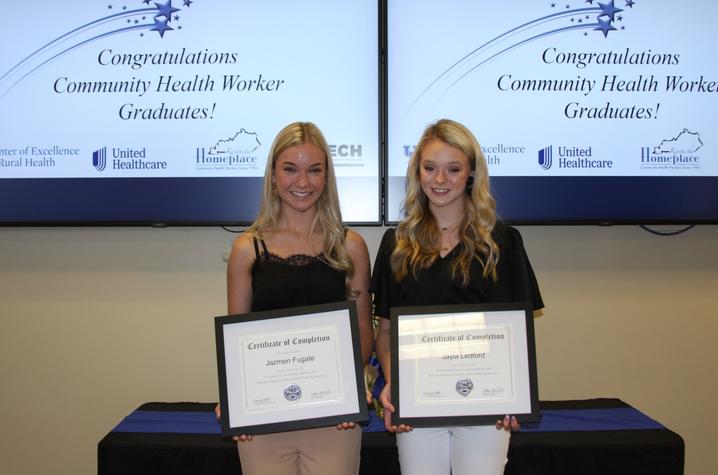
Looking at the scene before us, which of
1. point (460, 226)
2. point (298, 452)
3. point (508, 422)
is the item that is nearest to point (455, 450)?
point (508, 422)

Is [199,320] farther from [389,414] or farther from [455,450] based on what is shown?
[455,450]

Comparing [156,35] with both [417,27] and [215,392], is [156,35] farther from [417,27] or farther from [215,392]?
[215,392]

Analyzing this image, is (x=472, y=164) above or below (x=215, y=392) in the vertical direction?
above

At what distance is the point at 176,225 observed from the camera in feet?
10.3

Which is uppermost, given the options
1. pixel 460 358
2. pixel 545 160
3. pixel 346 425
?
A: pixel 545 160

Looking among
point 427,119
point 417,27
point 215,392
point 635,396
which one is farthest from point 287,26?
point 635,396

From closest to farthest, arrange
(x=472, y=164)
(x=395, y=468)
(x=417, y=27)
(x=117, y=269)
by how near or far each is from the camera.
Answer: (x=472, y=164)
(x=395, y=468)
(x=417, y=27)
(x=117, y=269)

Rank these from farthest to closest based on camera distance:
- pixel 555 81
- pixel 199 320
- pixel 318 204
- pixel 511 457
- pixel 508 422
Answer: pixel 199 320
pixel 555 81
pixel 511 457
pixel 318 204
pixel 508 422

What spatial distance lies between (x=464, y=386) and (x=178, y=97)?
215 cm

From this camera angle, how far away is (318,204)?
2.19 m

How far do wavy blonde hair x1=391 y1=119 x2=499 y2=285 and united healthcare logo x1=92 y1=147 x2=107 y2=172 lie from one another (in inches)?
72.5

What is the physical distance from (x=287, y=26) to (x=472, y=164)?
5.01 ft

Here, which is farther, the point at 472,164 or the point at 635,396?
the point at 635,396

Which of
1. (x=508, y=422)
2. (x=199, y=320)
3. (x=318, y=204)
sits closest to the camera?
(x=508, y=422)
